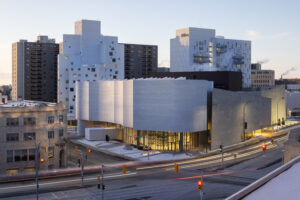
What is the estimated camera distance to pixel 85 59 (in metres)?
154

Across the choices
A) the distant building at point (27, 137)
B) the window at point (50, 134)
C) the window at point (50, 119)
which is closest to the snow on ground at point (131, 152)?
the distant building at point (27, 137)

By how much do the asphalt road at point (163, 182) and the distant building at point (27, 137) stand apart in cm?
744

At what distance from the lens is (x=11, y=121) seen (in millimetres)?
58875

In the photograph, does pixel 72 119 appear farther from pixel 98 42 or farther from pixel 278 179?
pixel 278 179

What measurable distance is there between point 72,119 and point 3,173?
76329mm

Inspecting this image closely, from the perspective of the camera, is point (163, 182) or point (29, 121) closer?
point (163, 182)

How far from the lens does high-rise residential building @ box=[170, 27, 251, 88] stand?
16712 cm

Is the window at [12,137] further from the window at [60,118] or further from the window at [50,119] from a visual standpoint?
the window at [60,118]

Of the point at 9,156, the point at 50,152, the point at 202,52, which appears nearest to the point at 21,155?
the point at 9,156

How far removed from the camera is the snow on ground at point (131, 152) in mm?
71225

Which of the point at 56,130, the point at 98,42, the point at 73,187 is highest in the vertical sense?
the point at 98,42

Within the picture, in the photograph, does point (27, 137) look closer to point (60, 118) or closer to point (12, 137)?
point (12, 137)

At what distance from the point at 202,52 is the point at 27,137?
121m

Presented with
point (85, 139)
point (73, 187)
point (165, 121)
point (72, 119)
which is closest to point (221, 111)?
point (165, 121)
